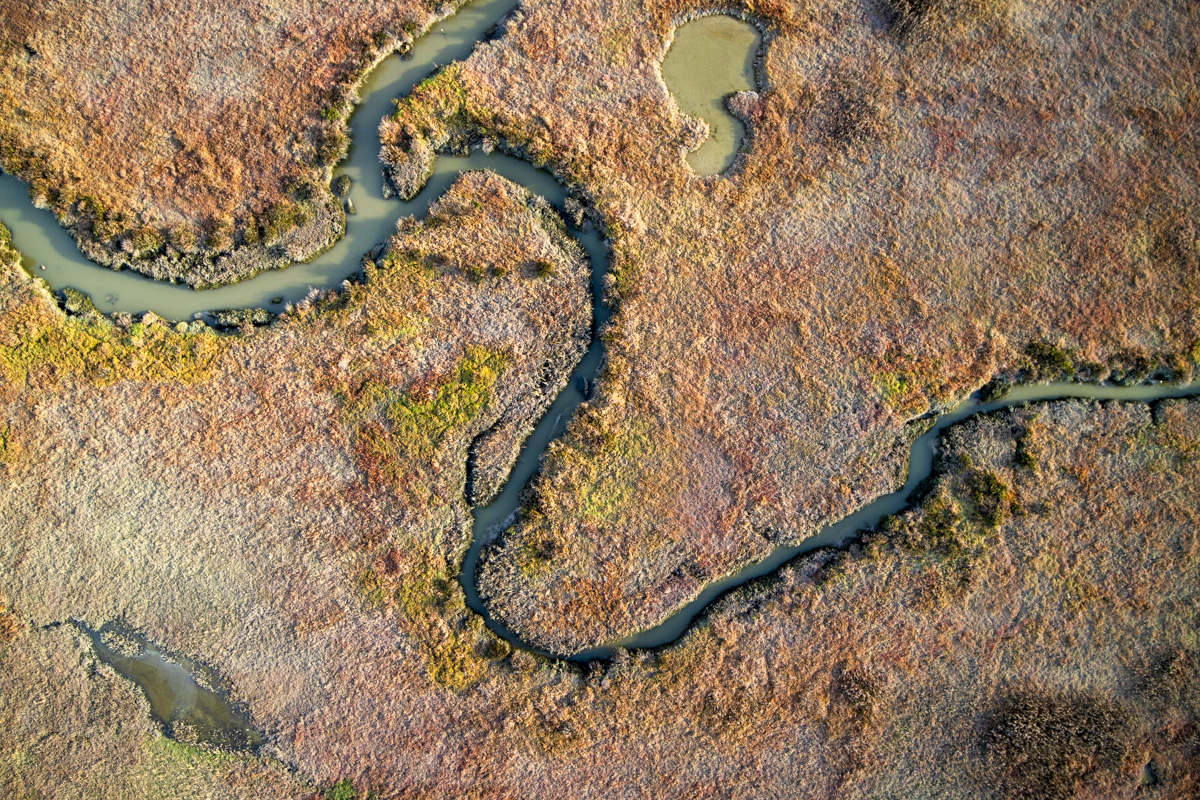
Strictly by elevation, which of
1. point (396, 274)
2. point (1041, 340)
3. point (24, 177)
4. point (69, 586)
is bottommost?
point (1041, 340)

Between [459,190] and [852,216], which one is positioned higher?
[459,190]

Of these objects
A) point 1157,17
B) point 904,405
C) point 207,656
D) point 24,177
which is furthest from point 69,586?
point 1157,17

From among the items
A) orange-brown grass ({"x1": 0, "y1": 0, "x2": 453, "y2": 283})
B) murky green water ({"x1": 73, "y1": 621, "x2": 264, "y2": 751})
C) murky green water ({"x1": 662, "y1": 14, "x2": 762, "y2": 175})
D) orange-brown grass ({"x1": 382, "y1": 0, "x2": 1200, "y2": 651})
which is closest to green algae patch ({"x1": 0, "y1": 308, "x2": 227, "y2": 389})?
orange-brown grass ({"x1": 0, "y1": 0, "x2": 453, "y2": 283})

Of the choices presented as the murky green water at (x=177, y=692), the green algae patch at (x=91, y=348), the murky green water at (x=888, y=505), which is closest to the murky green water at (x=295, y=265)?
the green algae patch at (x=91, y=348)

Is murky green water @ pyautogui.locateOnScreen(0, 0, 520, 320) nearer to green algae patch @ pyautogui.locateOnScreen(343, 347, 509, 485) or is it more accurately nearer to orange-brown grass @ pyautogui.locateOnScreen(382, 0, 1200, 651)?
orange-brown grass @ pyautogui.locateOnScreen(382, 0, 1200, 651)

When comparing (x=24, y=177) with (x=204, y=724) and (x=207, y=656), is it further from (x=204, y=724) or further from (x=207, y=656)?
(x=204, y=724)

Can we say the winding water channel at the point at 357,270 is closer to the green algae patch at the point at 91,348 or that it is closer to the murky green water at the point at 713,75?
the murky green water at the point at 713,75

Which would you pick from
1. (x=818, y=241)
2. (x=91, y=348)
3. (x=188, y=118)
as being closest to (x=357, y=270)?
(x=188, y=118)
